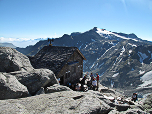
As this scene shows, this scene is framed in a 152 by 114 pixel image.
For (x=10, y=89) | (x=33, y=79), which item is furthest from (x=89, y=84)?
(x=10, y=89)

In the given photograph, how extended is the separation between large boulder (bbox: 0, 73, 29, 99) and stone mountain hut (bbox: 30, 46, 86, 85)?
10.3 meters

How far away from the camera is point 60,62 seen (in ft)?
57.9

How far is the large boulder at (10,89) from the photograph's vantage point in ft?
17.0

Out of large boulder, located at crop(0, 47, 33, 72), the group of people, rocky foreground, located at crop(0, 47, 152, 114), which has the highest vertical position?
large boulder, located at crop(0, 47, 33, 72)

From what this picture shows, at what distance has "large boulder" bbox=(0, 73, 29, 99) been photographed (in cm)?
519

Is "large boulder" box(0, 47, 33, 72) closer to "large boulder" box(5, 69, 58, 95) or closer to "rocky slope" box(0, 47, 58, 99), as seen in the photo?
"rocky slope" box(0, 47, 58, 99)

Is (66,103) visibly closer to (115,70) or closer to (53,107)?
(53,107)

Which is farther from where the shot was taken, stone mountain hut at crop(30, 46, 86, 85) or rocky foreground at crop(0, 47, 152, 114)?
stone mountain hut at crop(30, 46, 86, 85)

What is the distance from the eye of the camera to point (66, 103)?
4.87 meters

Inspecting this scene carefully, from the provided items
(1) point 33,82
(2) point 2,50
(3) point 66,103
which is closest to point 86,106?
(3) point 66,103

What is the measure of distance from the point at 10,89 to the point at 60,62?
40.6 feet

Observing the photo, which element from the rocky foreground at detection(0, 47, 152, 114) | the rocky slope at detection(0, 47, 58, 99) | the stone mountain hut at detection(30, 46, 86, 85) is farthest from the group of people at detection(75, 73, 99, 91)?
the rocky slope at detection(0, 47, 58, 99)

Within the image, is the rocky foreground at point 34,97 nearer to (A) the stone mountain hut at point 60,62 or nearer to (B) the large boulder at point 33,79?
(B) the large boulder at point 33,79

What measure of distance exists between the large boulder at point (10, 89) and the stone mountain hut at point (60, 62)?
33.8 feet
